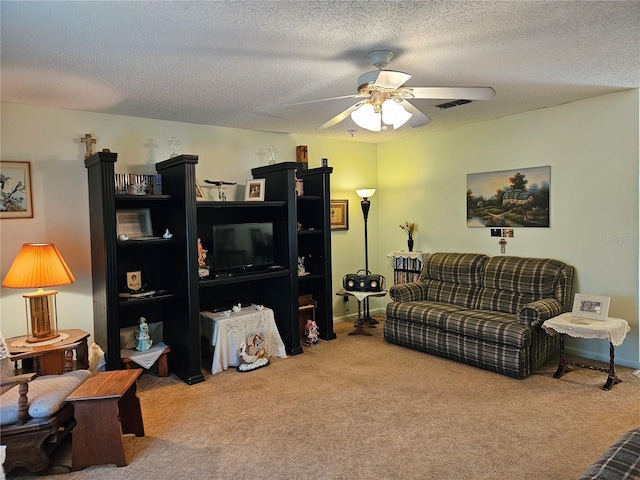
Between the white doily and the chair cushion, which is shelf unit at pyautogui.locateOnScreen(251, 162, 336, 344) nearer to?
the white doily

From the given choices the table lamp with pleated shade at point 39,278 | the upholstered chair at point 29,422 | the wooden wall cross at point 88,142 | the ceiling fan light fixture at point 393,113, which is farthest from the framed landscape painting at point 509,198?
the upholstered chair at point 29,422

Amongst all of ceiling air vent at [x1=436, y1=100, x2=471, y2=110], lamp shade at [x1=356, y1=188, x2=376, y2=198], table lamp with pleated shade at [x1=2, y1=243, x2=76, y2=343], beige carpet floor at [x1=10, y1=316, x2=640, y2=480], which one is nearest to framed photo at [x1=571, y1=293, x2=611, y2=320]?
beige carpet floor at [x1=10, y1=316, x2=640, y2=480]

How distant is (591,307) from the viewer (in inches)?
148

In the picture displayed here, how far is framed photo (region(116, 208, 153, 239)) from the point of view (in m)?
3.96

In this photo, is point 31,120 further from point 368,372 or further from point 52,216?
point 368,372

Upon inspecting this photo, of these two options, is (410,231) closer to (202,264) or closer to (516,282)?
(516,282)

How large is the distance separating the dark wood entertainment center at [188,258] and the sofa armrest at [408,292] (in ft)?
2.38

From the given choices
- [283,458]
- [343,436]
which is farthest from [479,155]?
[283,458]

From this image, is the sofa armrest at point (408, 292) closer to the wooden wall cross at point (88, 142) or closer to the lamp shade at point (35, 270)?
the lamp shade at point (35, 270)

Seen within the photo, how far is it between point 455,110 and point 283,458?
3373 millimetres

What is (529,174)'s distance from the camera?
450cm

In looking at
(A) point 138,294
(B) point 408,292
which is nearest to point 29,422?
(A) point 138,294

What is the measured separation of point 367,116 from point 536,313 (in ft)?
7.25

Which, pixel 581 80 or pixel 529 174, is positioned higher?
pixel 581 80
